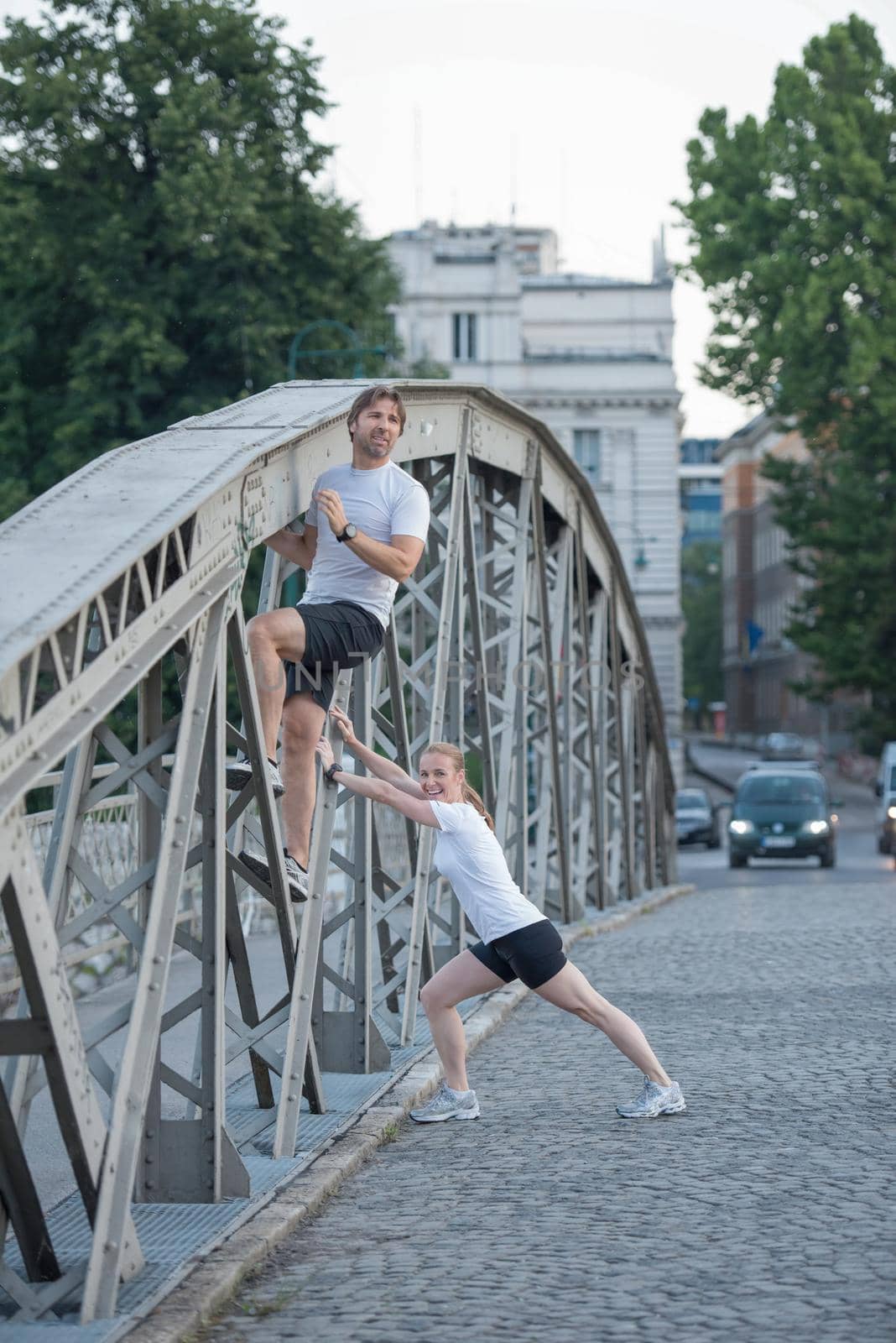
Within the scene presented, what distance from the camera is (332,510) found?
7.57 m

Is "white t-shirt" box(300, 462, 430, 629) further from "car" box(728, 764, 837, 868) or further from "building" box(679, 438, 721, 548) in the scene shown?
"building" box(679, 438, 721, 548)

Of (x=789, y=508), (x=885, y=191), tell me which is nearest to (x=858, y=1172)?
(x=885, y=191)

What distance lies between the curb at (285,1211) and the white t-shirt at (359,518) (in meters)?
1.95

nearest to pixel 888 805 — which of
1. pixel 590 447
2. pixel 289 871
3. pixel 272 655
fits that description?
pixel 590 447

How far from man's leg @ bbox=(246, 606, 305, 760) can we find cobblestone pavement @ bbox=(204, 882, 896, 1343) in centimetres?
155

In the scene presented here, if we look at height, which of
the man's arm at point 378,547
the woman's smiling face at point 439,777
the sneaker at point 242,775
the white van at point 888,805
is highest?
the man's arm at point 378,547

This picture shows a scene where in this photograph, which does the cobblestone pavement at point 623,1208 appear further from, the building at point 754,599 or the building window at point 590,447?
Answer: the building at point 754,599

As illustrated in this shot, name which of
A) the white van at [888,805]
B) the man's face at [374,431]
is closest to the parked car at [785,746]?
the white van at [888,805]

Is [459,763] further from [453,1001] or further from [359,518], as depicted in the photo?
[359,518]

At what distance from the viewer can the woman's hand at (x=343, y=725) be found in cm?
811

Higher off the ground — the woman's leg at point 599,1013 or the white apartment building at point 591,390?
the white apartment building at point 591,390

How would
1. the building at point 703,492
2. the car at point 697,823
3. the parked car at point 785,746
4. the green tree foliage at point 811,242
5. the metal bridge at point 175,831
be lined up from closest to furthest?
A: the metal bridge at point 175,831 < the green tree foliage at point 811,242 < the car at point 697,823 < the parked car at point 785,746 < the building at point 703,492

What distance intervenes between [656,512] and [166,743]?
220 ft

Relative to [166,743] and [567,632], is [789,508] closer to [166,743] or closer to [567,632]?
[567,632]
